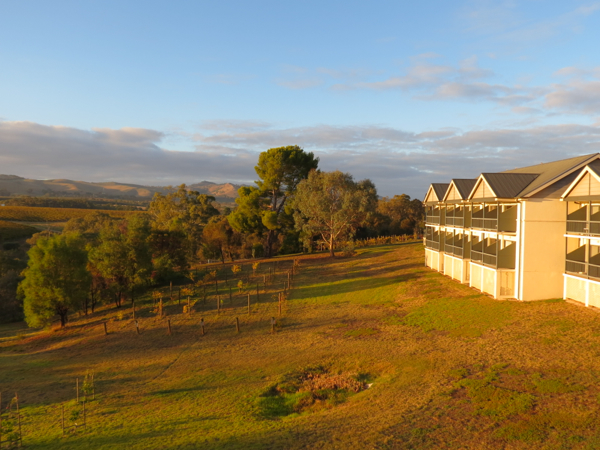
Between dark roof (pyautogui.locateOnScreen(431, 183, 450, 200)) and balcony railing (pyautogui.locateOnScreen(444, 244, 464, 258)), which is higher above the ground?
dark roof (pyautogui.locateOnScreen(431, 183, 450, 200))

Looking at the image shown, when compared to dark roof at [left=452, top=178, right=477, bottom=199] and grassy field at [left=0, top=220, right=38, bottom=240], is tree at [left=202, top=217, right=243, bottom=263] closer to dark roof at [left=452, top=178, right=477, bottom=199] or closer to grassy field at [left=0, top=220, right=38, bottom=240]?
dark roof at [left=452, top=178, right=477, bottom=199]

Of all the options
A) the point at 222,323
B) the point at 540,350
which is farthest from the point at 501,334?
the point at 222,323

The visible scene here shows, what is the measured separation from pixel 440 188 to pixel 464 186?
5785 millimetres

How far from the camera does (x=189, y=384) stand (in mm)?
15414

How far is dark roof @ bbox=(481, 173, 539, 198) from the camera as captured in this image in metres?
22.8

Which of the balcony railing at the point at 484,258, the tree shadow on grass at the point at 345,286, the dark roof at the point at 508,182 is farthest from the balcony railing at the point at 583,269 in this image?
the tree shadow on grass at the point at 345,286

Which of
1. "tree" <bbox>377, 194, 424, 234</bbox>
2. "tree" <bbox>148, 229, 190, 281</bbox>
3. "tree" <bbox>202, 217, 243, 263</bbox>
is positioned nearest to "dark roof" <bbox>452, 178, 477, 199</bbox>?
"tree" <bbox>148, 229, 190, 281</bbox>

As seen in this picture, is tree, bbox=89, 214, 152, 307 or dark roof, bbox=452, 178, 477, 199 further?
tree, bbox=89, 214, 152, 307

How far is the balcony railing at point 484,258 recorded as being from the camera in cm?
2361

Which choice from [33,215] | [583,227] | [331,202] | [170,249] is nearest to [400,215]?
[331,202]

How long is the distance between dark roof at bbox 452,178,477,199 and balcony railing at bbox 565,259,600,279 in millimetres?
9783

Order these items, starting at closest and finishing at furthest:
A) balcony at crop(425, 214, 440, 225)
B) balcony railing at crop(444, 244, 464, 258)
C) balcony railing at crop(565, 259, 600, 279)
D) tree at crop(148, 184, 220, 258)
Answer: balcony railing at crop(565, 259, 600, 279) → balcony railing at crop(444, 244, 464, 258) → balcony at crop(425, 214, 440, 225) → tree at crop(148, 184, 220, 258)

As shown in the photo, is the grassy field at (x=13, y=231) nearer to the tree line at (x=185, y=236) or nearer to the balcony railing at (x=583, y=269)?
the tree line at (x=185, y=236)

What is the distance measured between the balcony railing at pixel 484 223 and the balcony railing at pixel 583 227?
13.1 ft
